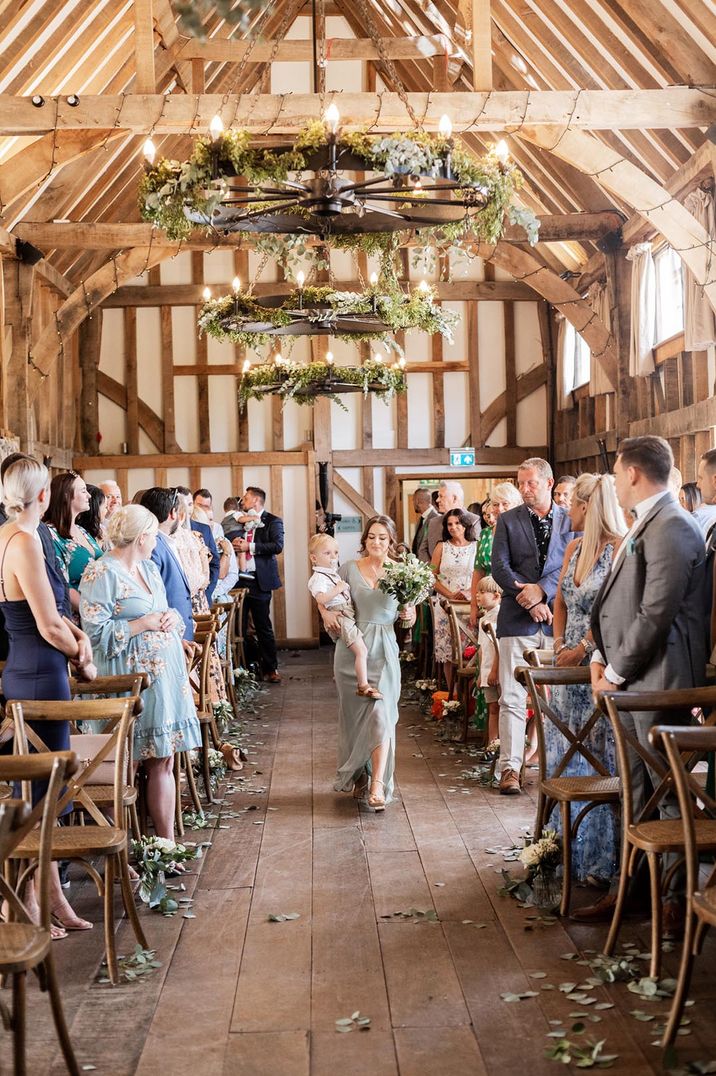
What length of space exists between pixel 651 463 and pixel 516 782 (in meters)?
2.81

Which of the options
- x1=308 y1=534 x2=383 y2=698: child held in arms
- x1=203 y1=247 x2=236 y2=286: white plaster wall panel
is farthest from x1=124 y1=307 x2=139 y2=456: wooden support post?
x1=308 y1=534 x2=383 y2=698: child held in arms

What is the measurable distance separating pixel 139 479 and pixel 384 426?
3.44m

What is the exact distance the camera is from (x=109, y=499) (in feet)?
27.7

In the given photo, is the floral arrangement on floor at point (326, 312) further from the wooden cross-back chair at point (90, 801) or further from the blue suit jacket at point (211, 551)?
the wooden cross-back chair at point (90, 801)

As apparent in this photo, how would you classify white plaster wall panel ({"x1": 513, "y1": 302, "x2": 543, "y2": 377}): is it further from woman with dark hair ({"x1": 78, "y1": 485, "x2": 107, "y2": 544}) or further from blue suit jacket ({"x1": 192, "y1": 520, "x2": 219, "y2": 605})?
woman with dark hair ({"x1": 78, "y1": 485, "x2": 107, "y2": 544})

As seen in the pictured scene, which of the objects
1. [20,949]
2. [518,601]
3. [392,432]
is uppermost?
[392,432]

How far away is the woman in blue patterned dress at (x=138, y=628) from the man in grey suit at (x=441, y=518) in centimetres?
472

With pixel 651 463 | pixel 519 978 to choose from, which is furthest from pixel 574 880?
pixel 651 463

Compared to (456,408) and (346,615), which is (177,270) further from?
(346,615)

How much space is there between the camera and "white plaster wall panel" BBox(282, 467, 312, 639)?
589 inches

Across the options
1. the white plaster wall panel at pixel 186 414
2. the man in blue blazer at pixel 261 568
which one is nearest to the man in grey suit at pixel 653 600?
the man in blue blazer at pixel 261 568

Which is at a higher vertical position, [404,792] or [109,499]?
[109,499]

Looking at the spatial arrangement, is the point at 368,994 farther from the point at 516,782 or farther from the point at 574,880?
the point at 516,782

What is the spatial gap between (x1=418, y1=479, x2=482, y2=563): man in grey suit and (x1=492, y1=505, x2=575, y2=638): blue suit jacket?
105 inches
